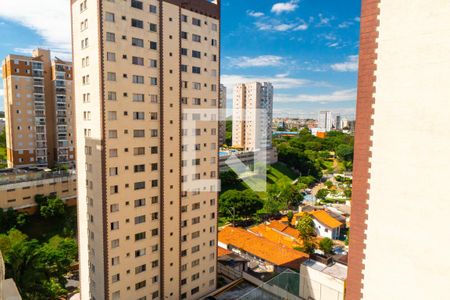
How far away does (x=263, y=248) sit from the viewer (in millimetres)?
33156

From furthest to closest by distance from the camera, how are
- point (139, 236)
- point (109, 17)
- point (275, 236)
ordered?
point (275, 236) → point (139, 236) → point (109, 17)

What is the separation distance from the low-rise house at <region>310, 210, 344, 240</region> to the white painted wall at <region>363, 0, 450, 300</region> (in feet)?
121

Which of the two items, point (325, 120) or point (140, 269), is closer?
point (140, 269)

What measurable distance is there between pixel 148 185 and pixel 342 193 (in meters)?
55.9

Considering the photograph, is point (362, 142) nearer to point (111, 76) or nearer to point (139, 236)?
point (111, 76)

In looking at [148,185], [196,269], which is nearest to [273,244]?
[196,269]

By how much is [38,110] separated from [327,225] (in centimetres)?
4898

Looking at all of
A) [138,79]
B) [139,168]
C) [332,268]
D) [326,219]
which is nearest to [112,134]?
[139,168]

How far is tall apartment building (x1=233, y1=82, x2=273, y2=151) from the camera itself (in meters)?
80.8

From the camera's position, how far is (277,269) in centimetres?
2945

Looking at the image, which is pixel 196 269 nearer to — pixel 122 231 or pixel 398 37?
pixel 122 231

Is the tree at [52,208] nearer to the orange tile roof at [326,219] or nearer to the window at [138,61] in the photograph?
the window at [138,61]

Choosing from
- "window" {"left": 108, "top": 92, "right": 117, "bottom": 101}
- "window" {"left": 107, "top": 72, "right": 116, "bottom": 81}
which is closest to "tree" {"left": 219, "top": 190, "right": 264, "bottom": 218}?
"window" {"left": 108, "top": 92, "right": 117, "bottom": 101}

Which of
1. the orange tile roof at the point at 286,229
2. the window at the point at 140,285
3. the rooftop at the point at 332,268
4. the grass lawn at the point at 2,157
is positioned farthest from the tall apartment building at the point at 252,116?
the window at the point at 140,285
